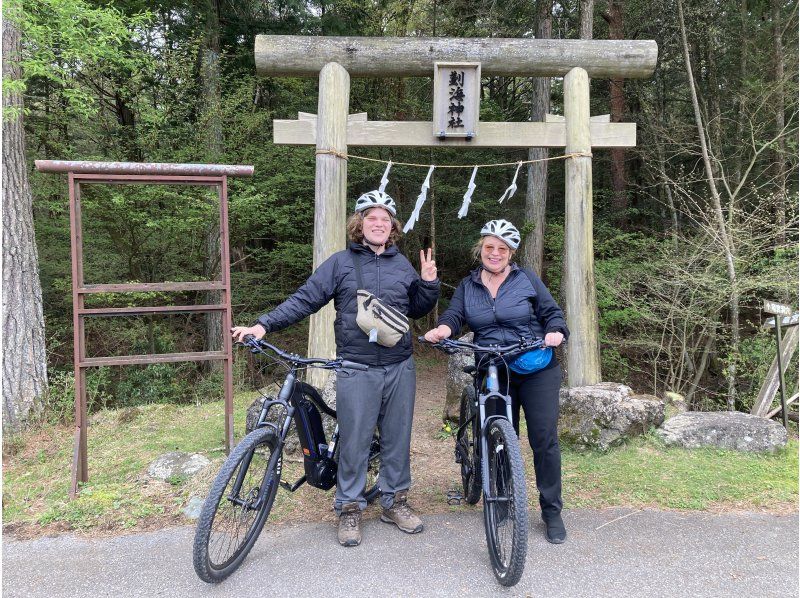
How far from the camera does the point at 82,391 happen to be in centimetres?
373

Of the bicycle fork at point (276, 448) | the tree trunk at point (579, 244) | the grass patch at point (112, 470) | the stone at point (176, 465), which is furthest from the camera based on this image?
the tree trunk at point (579, 244)

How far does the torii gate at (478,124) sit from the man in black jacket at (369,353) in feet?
4.50

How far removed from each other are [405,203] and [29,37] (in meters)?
7.30

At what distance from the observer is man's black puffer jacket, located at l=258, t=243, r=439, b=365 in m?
2.91

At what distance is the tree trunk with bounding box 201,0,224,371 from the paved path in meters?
5.79

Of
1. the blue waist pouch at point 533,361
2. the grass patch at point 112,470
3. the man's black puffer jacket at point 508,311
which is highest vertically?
the man's black puffer jacket at point 508,311

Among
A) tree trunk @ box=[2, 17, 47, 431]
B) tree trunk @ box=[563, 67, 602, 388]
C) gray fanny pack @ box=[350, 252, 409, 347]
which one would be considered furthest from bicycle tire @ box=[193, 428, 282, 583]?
tree trunk @ box=[2, 17, 47, 431]

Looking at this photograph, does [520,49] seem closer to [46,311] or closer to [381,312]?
[381,312]

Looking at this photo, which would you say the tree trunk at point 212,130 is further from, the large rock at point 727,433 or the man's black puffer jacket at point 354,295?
the large rock at point 727,433

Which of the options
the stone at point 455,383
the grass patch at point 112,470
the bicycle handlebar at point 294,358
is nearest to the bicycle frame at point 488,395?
the bicycle handlebar at point 294,358

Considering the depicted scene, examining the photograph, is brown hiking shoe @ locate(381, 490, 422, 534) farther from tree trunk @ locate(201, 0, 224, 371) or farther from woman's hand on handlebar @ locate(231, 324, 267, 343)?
tree trunk @ locate(201, 0, 224, 371)

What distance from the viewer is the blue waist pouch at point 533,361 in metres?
2.89

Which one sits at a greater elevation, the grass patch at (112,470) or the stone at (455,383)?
the stone at (455,383)

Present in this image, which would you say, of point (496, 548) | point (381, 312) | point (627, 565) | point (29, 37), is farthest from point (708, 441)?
point (29, 37)
